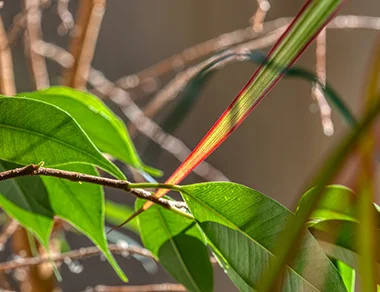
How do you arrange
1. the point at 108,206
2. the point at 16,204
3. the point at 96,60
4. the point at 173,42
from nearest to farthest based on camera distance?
the point at 16,204
the point at 108,206
the point at 96,60
the point at 173,42

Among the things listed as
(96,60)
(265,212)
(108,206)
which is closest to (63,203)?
(265,212)

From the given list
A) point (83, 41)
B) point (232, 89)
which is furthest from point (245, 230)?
point (232, 89)

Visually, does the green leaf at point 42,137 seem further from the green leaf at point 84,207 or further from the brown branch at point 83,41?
the brown branch at point 83,41

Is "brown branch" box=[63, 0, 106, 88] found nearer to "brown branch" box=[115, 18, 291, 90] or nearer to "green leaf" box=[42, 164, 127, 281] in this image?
"brown branch" box=[115, 18, 291, 90]

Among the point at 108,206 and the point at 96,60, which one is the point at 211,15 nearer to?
the point at 96,60

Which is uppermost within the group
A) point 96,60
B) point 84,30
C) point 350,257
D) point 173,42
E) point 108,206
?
point 173,42

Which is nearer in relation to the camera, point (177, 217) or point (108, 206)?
point (177, 217)

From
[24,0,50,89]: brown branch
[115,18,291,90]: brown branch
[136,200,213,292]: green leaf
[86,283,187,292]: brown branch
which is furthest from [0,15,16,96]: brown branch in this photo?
[136,200,213,292]: green leaf

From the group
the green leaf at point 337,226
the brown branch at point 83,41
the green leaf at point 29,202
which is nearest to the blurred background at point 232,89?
the brown branch at point 83,41
